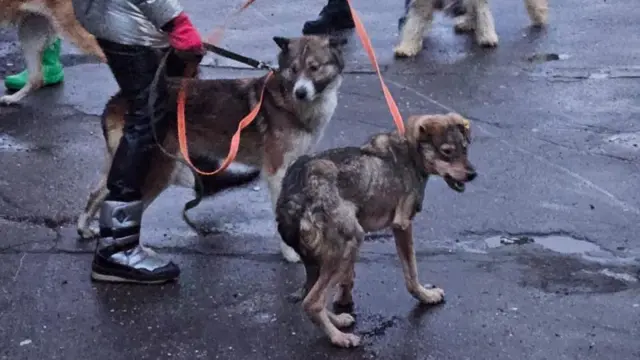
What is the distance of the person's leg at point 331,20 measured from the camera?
9477mm

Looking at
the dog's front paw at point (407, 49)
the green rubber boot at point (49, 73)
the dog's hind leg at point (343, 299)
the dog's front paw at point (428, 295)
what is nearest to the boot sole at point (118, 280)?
the dog's hind leg at point (343, 299)

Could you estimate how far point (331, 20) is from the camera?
9594 millimetres

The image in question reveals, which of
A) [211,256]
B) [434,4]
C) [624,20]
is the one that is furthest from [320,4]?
[211,256]

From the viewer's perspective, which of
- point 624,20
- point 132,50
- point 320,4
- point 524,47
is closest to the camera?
point 132,50

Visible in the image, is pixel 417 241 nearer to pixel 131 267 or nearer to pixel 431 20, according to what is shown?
pixel 131 267

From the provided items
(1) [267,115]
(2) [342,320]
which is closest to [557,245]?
(2) [342,320]

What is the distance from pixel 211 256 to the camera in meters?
5.50

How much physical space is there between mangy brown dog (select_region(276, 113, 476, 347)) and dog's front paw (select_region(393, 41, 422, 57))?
4193 mm

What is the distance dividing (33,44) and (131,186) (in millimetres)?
3416

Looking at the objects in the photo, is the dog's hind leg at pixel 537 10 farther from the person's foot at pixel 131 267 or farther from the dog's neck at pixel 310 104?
the person's foot at pixel 131 267

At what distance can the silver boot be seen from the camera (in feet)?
16.8

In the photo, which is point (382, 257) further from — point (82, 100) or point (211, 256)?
point (82, 100)

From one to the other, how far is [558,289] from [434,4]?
4501 millimetres

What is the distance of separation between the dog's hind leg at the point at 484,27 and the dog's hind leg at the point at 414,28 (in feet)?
1.39
